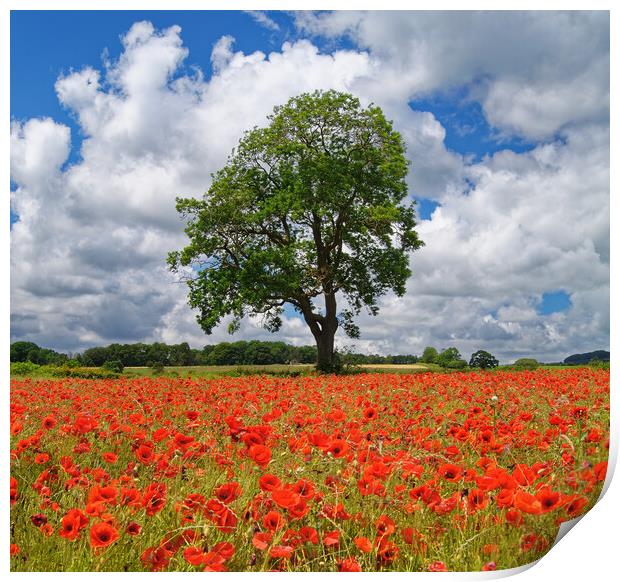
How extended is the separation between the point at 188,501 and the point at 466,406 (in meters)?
3.95

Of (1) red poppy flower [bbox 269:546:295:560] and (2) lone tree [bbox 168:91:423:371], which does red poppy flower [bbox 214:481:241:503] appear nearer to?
(1) red poppy flower [bbox 269:546:295:560]

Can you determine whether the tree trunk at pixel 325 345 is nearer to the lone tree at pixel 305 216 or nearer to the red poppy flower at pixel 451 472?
the lone tree at pixel 305 216

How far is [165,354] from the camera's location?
23.5 ft

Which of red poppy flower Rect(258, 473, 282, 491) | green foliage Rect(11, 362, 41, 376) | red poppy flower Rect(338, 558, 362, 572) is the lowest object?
red poppy flower Rect(338, 558, 362, 572)

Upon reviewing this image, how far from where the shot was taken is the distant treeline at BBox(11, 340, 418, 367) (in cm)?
457

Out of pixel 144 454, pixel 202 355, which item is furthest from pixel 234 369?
pixel 144 454

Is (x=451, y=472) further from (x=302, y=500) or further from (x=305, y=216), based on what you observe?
(x=305, y=216)

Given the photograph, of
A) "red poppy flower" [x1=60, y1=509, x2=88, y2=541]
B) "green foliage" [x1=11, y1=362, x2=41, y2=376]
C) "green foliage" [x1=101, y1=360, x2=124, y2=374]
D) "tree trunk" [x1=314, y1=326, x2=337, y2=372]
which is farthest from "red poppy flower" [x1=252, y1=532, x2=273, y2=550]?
"tree trunk" [x1=314, y1=326, x2=337, y2=372]

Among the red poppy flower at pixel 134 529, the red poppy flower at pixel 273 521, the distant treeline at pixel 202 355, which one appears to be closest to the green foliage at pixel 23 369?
the distant treeline at pixel 202 355

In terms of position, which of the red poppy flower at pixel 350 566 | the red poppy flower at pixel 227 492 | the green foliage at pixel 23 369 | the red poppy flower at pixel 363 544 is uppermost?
the green foliage at pixel 23 369

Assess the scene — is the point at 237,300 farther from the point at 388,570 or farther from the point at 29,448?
the point at 388,570

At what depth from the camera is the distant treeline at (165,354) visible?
457 centimetres

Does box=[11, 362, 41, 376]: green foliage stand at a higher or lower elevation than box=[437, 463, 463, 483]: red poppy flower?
higher

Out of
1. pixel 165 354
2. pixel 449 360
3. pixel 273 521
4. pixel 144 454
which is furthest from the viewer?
pixel 449 360
